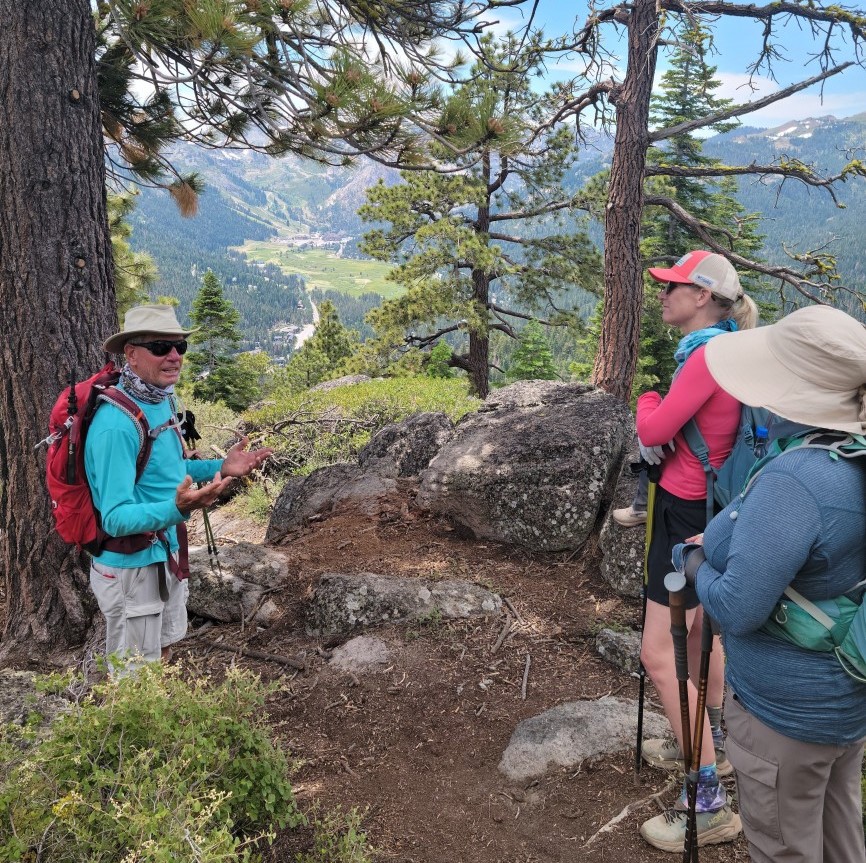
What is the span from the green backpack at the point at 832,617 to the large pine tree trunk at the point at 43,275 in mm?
3786

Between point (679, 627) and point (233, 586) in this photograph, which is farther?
point (233, 586)

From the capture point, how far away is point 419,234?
41.7 ft

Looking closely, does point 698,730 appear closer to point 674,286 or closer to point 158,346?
point 674,286

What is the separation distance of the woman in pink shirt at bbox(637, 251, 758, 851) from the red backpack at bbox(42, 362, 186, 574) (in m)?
2.07

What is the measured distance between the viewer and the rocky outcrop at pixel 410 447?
638 centimetres

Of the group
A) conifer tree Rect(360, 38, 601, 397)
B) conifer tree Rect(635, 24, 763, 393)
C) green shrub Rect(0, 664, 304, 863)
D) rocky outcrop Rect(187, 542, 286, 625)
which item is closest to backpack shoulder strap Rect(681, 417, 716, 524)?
green shrub Rect(0, 664, 304, 863)

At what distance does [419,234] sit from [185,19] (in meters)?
8.82

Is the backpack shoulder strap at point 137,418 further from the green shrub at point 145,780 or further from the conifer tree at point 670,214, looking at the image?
the conifer tree at point 670,214

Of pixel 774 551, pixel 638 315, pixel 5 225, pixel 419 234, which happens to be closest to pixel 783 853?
pixel 774 551

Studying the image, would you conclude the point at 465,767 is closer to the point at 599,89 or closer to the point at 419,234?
the point at 599,89

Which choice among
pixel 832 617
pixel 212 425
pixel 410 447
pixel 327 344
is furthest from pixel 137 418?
pixel 327 344

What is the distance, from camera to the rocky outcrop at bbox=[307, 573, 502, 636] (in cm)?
422

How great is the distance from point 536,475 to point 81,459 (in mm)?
3326

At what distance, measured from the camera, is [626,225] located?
7887 mm
